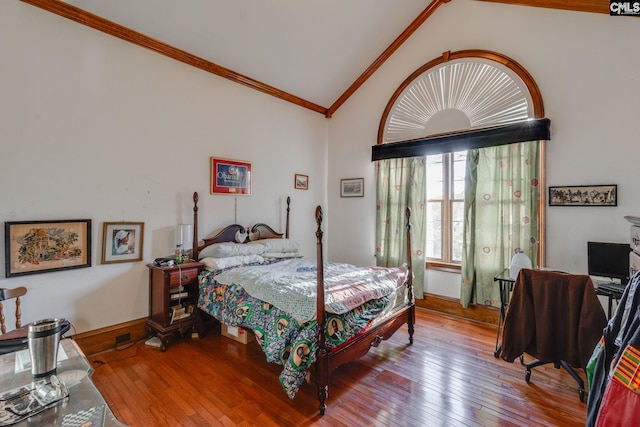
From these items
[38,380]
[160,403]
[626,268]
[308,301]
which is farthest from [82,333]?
[626,268]

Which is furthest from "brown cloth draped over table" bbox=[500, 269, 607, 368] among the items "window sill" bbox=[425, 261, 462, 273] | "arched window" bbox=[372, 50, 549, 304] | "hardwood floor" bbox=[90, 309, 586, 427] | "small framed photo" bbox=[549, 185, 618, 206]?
"window sill" bbox=[425, 261, 462, 273]

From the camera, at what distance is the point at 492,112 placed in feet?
11.6

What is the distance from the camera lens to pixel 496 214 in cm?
344

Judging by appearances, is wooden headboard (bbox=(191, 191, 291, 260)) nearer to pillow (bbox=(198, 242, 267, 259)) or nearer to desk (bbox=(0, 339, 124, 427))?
pillow (bbox=(198, 242, 267, 259))

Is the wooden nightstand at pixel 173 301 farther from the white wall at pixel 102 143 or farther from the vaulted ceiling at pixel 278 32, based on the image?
the vaulted ceiling at pixel 278 32

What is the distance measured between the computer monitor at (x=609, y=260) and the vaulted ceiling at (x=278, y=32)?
226cm

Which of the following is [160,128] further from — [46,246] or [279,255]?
[279,255]

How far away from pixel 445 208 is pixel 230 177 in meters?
2.92

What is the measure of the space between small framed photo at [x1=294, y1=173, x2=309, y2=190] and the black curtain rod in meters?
1.15

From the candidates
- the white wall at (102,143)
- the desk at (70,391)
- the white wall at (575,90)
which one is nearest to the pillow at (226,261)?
the white wall at (102,143)

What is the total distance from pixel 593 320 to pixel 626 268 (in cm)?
103

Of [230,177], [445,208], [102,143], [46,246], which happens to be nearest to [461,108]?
[445,208]

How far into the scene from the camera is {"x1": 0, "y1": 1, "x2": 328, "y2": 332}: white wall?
7.93 feet

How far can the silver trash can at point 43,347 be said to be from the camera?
110 cm
